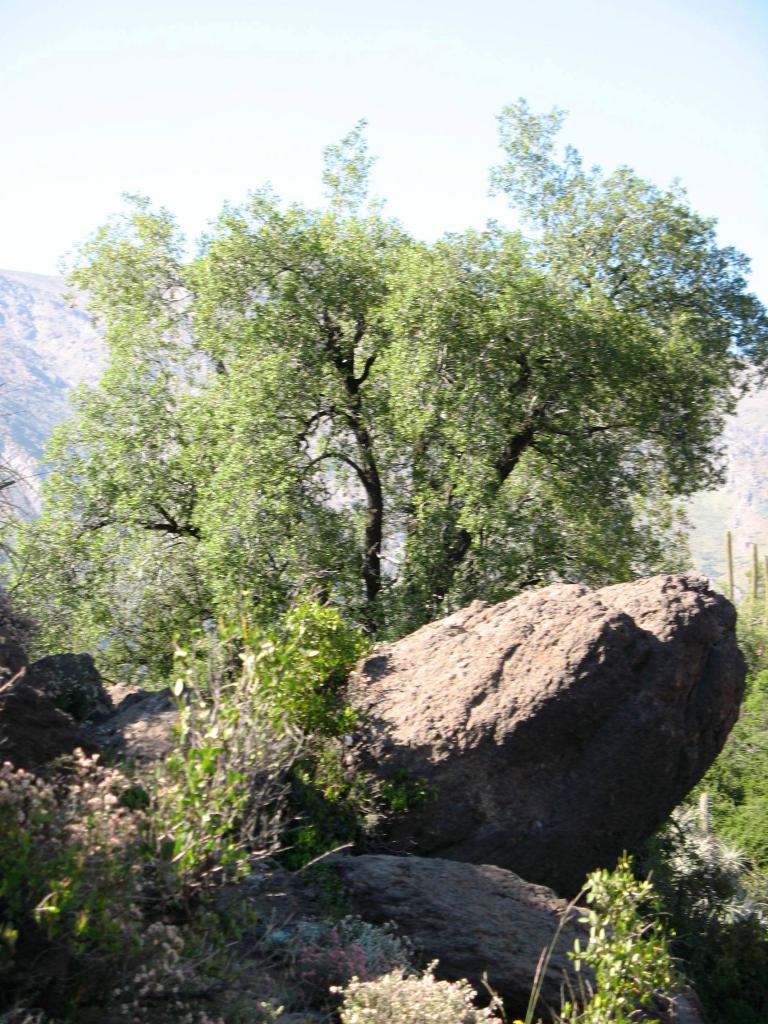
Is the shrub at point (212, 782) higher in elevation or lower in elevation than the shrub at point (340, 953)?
higher

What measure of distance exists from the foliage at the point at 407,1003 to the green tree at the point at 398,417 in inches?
346

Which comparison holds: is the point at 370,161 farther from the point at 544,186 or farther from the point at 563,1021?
the point at 563,1021

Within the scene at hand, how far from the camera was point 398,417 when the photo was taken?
1634 centimetres

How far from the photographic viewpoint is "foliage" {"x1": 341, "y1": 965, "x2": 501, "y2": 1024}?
19.5ft

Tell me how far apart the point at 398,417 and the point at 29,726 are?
9.70m

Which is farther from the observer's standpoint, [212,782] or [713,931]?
[713,931]

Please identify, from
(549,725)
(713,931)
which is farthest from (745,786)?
(549,725)

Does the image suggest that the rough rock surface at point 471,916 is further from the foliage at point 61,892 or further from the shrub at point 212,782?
the foliage at point 61,892

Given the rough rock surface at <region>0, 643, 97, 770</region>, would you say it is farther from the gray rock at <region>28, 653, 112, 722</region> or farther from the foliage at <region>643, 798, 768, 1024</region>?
the foliage at <region>643, 798, 768, 1024</region>

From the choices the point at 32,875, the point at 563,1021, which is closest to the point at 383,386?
the point at 563,1021

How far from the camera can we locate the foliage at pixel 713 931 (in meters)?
12.9

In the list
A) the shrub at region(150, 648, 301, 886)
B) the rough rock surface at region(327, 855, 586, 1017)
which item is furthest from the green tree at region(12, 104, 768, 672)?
the shrub at region(150, 648, 301, 886)

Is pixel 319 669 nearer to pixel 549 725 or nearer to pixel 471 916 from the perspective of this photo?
pixel 549 725

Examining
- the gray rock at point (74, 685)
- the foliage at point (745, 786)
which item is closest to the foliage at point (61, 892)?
the gray rock at point (74, 685)
